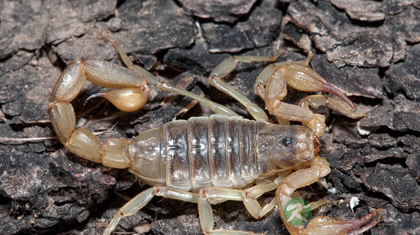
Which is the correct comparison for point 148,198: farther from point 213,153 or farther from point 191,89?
point 191,89

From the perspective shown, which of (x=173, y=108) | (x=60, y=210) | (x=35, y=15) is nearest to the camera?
(x=60, y=210)

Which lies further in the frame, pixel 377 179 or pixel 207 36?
pixel 207 36

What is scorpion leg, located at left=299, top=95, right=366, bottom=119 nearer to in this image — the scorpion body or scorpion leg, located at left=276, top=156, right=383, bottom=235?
the scorpion body

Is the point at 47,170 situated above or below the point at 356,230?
above

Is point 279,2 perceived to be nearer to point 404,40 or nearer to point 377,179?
point 404,40

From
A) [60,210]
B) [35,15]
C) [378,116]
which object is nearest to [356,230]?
[378,116]

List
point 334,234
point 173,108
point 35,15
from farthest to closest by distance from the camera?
point 35,15 < point 173,108 < point 334,234

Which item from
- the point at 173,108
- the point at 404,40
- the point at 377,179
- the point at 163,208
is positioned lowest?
the point at 163,208

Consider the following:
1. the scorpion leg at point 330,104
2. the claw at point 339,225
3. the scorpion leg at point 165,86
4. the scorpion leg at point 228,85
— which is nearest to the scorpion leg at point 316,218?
the claw at point 339,225
